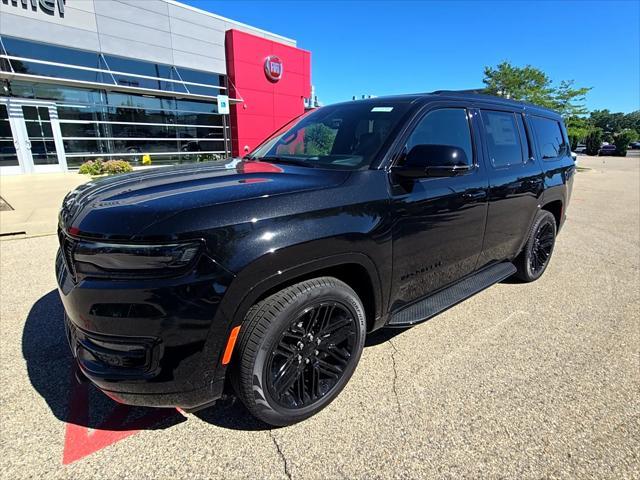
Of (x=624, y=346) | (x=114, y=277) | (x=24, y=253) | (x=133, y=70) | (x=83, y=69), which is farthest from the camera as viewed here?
(x=133, y=70)

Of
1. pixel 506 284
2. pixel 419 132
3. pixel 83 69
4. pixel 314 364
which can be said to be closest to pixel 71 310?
pixel 314 364

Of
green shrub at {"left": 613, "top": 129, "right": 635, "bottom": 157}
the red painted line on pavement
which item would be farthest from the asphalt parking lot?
green shrub at {"left": 613, "top": 129, "right": 635, "bottom": 157}

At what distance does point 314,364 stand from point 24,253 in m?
5.00

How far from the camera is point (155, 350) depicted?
171 centimetres

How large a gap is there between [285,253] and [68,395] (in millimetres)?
1790

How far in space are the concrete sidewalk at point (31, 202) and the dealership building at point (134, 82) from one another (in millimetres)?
2357

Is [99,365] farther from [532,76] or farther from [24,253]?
[532,76]

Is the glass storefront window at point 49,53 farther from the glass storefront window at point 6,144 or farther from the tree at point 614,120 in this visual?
the tree at point 614,120

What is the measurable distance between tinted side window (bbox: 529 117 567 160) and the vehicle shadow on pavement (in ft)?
14.0

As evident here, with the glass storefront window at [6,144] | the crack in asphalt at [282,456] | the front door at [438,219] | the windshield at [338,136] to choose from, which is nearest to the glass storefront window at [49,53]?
the glass storefront window at [6,144]

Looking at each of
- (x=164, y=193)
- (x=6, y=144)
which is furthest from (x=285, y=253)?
(x=6, y=144)

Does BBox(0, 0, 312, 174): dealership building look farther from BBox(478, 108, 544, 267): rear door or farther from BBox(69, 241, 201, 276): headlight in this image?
BBox(478, 108, 544, 267): rear door

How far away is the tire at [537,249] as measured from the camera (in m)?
4.11

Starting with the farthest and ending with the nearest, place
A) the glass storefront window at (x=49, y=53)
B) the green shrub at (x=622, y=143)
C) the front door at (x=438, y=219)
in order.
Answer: the green shrub at (x=622, y=143)
the glass storefront window at (x=49, y=53)
the front door at (x=438, y=219)
